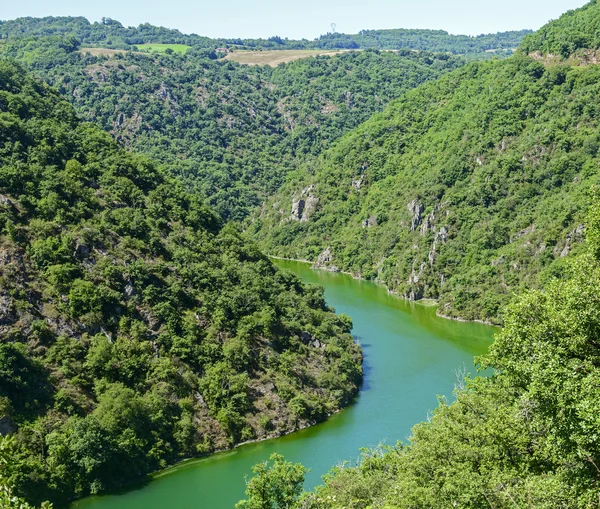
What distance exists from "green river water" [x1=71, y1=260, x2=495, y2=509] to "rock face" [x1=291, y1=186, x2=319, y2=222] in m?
54.7

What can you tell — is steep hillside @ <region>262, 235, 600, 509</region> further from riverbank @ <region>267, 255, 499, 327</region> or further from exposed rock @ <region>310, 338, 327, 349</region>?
riverbank @ <region>267, 255, 499, 327</region>

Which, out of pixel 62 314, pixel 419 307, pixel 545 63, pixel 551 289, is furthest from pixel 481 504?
pixel 545 63

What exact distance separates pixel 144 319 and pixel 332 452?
2310 cm

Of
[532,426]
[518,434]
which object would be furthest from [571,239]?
[532,426]

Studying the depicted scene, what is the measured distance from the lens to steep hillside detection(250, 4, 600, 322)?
11431 centimetres

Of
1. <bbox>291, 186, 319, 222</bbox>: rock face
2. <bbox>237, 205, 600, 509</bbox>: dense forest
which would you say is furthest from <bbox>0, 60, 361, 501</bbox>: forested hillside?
<bbox>291, 186, 319, 222</bbox>: rock face

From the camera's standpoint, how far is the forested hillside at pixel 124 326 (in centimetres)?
5653

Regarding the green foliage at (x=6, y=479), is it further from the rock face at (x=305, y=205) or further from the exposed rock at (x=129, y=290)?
the rock face at (x=305, y=205)

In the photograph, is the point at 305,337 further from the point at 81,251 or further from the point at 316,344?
the point at 81,251

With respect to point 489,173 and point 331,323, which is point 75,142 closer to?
point 331,323

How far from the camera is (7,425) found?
53.2 m

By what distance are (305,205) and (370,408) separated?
11229 centimetres

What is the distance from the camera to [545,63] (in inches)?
5714

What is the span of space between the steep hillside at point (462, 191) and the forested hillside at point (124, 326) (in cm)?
3817
